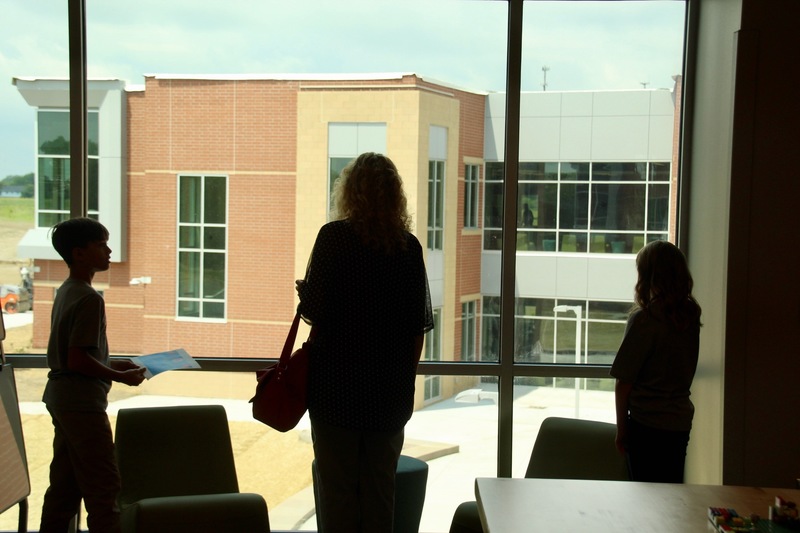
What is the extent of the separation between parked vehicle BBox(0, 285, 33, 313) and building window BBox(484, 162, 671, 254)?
2468 mm

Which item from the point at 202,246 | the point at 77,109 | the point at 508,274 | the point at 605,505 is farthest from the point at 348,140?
the point at 605,505

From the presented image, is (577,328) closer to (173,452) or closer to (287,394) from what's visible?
(287,394)

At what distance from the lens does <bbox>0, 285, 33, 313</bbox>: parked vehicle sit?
410 centimetres

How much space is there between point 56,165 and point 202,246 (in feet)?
2.83

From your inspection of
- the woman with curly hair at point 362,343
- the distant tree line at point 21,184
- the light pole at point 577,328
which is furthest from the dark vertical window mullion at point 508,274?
the distant tree line at point 21,184

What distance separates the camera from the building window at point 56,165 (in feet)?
13.3

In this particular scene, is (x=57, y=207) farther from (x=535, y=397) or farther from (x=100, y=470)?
(x=535, y=397)

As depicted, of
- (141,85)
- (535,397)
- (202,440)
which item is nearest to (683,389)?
(535,397)

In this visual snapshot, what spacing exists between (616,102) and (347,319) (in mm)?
2257

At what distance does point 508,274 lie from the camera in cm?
418

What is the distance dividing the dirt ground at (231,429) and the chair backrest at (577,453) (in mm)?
1362

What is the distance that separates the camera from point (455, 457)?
4223 millimetres

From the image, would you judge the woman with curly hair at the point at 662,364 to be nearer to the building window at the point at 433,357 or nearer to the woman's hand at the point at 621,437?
the woman's hand at the point at 621,437

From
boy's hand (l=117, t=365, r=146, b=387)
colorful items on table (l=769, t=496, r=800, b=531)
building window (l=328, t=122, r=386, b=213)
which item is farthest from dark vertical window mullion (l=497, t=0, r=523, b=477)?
colorful items on table (l=769, t=496, r=800, b=531)
